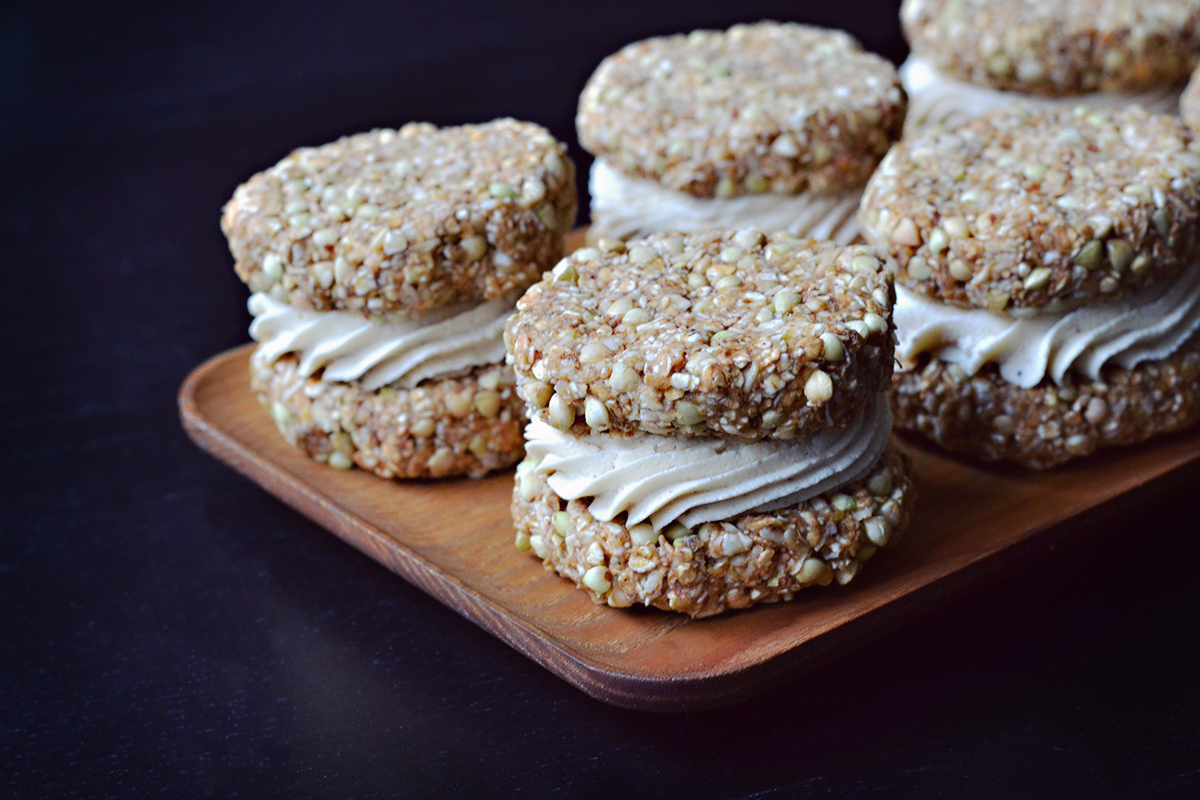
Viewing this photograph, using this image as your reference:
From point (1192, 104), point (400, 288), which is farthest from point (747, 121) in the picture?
point (1192, 104)

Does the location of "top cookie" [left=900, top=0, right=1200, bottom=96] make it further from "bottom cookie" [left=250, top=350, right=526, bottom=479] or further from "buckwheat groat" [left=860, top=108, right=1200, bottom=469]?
"bottom cookie" [left=250, top=350, right=526, bottom=479]

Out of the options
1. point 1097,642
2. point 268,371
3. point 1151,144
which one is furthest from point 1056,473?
point 268,371

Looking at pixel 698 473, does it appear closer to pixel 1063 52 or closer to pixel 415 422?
pixel 415 422

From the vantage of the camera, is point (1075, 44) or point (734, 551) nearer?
point (734, 551)

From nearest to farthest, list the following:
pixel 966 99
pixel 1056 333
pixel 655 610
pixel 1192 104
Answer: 1. pixel 655 610
2. pixel 1056 333
3. pixel 1192 104
4. pixel 966 99

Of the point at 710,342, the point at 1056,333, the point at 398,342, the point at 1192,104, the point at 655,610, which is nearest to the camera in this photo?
the point at 710,342

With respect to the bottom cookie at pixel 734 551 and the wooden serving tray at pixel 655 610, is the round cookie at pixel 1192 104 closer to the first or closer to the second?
the wooden serving tray at pixel 655 610

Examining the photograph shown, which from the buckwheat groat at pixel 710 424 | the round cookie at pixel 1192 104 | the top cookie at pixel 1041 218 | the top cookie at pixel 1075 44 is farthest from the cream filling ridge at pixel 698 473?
the top cookie at pixel 1075 44
